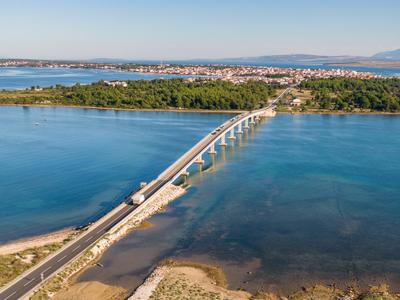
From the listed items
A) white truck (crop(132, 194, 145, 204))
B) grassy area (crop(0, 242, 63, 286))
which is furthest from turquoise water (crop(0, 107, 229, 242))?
grassy area (crop(0, 242, 63, 286))

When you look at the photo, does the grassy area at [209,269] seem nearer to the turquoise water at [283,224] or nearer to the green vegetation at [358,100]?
the turquoise water at [283,224]

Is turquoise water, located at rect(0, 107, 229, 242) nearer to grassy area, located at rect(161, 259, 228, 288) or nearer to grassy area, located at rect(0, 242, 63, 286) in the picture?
grassy area, located at rect(0, 242, 63, 286)

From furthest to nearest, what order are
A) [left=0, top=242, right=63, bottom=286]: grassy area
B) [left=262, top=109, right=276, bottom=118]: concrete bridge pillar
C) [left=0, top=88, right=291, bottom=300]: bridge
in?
[left=262, top=109, right=276, bottom=118]: concrete bridge pillar, [left=0, top=242, right=63, bottom=286]: grassy area, [left=0, top=88, right=291, bottom=300]: bridge

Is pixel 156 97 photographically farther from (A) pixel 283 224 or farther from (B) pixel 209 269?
(B) pixel 209 269

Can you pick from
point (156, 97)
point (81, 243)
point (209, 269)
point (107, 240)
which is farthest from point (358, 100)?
point (81, 243)

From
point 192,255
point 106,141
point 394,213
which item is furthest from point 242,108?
point 192,255
